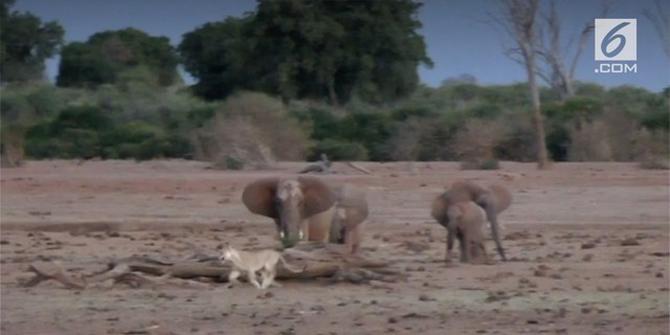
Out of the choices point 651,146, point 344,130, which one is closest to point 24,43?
point 344,130

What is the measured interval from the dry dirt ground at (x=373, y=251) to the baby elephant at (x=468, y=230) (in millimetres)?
230

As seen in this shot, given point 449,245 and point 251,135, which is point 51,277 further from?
point 251,135

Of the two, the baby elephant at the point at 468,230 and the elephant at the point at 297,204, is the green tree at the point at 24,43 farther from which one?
the baby elephant at the point at 468,230

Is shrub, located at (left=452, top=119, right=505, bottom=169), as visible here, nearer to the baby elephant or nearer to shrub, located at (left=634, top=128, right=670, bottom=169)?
shrub, located at (left=634, top=128, right=670, bottom=169)

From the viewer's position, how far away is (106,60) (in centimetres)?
5938

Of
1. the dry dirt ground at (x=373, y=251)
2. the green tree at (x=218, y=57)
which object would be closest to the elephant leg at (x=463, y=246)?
the dry dirt ground at (x=373, y=251)

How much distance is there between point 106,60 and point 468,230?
4367cm

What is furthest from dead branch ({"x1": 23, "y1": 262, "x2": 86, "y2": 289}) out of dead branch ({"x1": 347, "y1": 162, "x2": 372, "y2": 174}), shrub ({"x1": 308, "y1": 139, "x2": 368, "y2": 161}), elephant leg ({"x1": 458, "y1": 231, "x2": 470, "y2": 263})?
shrub ({"x1": 308, "y1": 139, "x2": 368, "y2": 161})

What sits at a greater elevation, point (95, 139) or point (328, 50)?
point (328, 50)

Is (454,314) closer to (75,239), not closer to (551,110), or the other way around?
(75,239)

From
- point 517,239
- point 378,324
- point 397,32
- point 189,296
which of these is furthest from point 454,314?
point 397,32

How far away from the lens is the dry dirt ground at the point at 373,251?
42.9ft

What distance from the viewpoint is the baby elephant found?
661 inches

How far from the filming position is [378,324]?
12.8 meters
